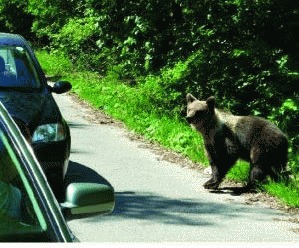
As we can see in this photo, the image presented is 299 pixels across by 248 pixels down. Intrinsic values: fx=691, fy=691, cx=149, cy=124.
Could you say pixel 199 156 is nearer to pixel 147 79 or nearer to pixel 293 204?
pixel 293 204

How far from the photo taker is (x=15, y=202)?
312cm

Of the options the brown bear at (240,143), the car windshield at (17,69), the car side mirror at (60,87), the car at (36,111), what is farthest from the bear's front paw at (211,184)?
the car windshield at (17,69)

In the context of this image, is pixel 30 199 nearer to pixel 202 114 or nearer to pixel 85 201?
pixel 85 201

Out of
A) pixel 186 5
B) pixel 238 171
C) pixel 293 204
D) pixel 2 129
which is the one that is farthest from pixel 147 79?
pixel 2 129

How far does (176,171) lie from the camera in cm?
1016

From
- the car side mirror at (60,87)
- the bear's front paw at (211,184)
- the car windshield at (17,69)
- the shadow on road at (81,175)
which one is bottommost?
the shadow on road at (81,175)

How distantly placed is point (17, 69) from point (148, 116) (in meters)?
7.03

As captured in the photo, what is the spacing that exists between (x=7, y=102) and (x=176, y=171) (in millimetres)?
3442

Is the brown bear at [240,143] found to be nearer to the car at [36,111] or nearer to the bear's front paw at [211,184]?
the bear's front paw at [211,184]

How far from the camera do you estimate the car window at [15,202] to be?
9.34 feet

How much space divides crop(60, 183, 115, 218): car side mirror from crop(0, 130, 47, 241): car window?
255 mm

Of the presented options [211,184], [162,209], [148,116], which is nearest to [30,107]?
[162,209]

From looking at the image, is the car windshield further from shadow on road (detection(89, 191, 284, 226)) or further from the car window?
the car window

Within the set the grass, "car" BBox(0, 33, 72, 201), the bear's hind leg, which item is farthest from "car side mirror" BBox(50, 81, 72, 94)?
the grass
